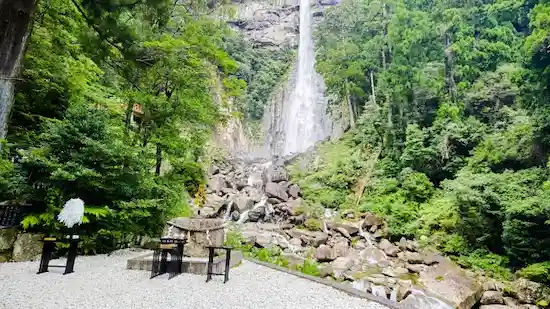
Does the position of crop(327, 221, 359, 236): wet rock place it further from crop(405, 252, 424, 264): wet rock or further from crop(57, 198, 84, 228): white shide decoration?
crop(57, 198, 84, 228): white shide decoration

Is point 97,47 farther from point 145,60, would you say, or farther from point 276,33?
point 276,33

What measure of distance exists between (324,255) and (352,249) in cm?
166

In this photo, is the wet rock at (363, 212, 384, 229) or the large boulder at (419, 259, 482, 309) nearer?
the large boulder at (419, 259, 482, 309)

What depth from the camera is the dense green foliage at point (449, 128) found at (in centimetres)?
1002

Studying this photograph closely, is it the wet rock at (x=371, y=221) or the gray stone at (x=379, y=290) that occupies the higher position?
the wet rock at (x=371, y=221)

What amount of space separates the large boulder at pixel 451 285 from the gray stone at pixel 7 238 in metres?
8.89

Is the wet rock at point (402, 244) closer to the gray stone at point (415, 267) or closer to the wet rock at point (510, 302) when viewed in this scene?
the gray stone at point (415, 267)

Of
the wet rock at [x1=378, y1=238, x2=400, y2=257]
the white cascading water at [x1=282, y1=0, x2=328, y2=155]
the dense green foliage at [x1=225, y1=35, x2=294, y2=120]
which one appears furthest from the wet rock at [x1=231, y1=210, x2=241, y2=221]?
the dense green foliage at [x1=225, y1=35, x2=294, y2=120]

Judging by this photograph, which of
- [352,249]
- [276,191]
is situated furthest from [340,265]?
[276,191]

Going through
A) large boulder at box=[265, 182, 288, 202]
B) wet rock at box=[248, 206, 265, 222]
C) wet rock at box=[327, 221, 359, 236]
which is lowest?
wet rock at box=[327, 221, 359, 236]

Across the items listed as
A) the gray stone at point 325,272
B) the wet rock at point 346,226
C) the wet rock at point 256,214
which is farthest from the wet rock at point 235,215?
the gray stone at point 325,272

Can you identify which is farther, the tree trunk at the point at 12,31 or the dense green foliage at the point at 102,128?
the dense green foliage at the point at 102,128

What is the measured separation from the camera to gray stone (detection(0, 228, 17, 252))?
5.69 metres

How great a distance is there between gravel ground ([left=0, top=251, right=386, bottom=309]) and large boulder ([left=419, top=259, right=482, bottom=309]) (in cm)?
418
